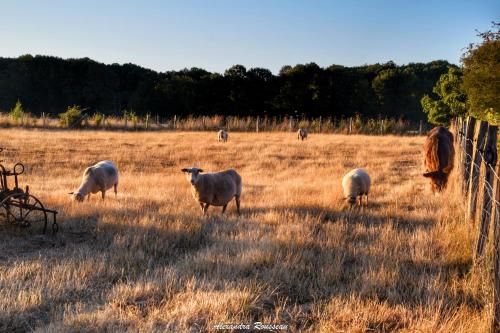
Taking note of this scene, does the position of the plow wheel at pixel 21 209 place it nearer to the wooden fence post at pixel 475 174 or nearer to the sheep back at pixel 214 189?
the sheep back at pixel 214 189

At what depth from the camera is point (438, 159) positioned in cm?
1147

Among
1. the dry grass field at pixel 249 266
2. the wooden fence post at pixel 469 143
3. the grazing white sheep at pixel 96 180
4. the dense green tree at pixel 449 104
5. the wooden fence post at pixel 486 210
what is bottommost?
the dry grass field at pixel 249 266

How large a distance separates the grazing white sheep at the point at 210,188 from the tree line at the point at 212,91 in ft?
131

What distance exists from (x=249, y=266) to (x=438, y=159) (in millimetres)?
7564

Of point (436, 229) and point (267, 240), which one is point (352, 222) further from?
point (267, 240)

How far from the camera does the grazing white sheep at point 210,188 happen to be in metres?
9.28

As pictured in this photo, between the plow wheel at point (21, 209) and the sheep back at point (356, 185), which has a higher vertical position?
the sheep back at point (356, 185)

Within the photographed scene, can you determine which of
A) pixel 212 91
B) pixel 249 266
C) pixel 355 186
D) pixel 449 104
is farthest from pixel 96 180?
pixel 212 91

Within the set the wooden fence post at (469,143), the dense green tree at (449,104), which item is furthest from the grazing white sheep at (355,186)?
the dense green tree at (449,104)

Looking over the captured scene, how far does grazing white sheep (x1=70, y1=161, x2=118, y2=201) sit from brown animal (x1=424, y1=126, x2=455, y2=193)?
8.02 metres

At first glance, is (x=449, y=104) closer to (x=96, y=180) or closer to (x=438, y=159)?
(x=438, y=159)

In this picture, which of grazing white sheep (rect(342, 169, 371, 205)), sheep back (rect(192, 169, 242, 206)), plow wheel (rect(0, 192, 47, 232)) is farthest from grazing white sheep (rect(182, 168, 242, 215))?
plow wheel (rect(0, 192, 47, 232))

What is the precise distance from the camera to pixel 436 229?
750 centimetres

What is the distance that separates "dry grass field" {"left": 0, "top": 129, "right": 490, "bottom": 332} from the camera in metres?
4.48
